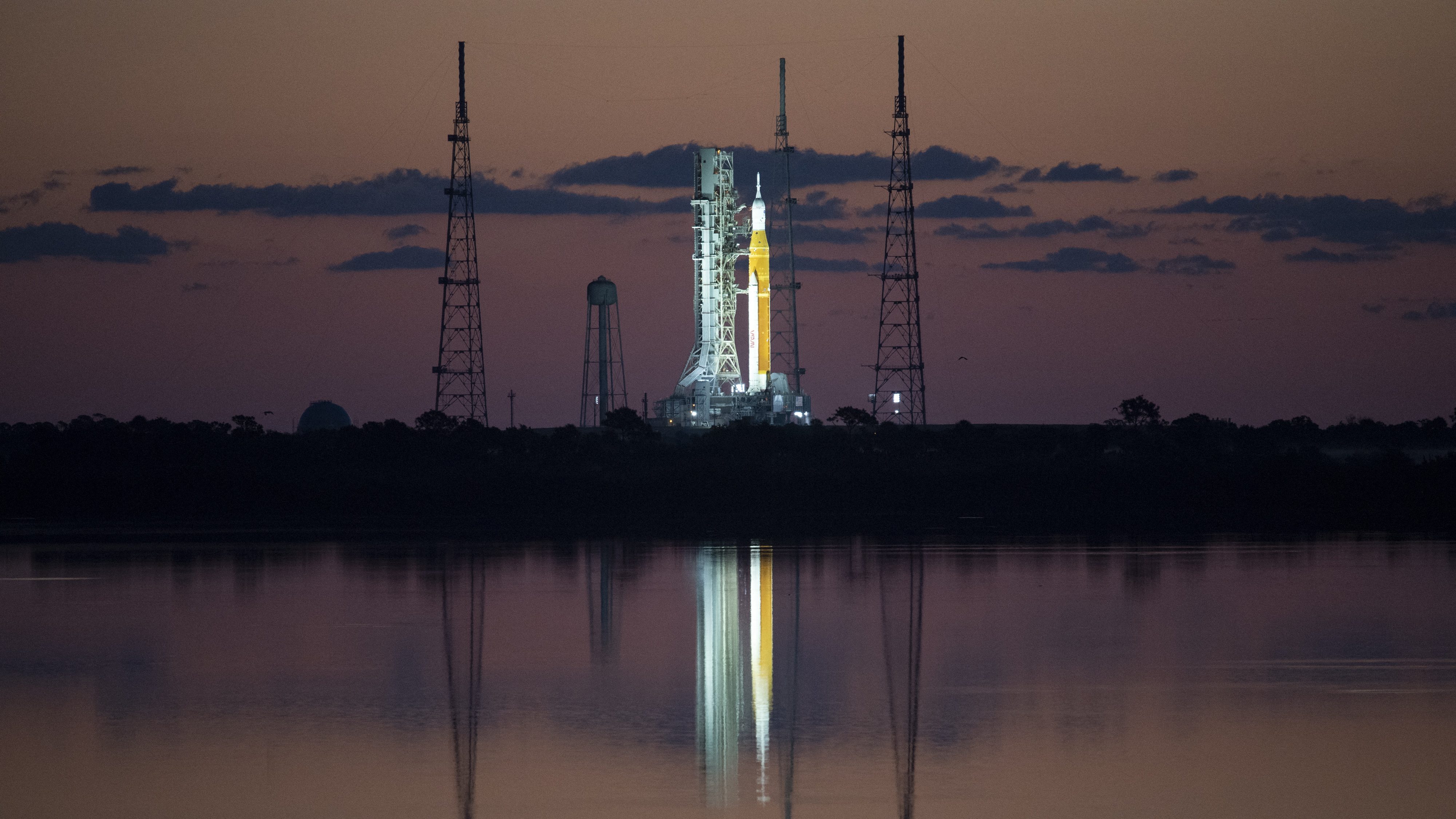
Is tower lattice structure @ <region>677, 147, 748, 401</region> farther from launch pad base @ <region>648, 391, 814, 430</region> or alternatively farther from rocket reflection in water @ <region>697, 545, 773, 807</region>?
rocket reflection in water @ <region>697, 545, 773, 807</region>

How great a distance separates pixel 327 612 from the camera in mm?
26109

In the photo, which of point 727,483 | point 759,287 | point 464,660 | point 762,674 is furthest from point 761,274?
point 762,674

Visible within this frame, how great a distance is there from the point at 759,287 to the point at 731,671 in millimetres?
45400

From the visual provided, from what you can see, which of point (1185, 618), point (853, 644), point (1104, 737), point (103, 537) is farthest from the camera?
point (103, 537)

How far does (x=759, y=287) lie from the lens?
64.7 meters

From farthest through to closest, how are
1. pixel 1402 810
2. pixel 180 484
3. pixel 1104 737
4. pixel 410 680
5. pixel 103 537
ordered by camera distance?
pixel 180 484, pixel 103 537, pixel 410 680, pixel 1104 737, pixel 1402 810

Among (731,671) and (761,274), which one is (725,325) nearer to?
(761,274)

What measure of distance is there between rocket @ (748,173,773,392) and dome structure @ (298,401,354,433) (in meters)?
27.9

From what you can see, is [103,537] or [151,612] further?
[103,537]

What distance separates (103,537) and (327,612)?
22.0 metres

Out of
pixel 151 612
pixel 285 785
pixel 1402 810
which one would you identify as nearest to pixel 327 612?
pixel 151 612

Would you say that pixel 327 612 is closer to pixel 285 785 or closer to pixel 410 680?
pixel 410 680

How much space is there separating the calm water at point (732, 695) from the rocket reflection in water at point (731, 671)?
0.21 ft

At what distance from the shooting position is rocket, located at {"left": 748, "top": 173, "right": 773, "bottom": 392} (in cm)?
6450
